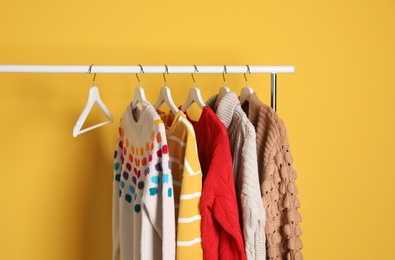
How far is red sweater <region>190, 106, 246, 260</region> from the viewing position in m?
1.34

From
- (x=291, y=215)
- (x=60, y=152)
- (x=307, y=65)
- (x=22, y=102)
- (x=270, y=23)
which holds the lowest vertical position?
(x=291, y=215)

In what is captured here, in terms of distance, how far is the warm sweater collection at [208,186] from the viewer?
1336 millimetres

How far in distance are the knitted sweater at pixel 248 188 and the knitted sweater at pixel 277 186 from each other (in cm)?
5

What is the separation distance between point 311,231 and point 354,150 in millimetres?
359

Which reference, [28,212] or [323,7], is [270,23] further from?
[28,212]

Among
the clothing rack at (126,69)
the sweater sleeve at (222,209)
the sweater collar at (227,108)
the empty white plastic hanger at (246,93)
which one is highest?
the clothing rack at (126,69)

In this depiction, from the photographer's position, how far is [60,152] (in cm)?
179

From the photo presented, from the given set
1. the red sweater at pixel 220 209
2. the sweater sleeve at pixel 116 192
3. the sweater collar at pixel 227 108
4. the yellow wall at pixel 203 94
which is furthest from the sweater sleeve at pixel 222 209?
the yellow wall at pixel 203 94

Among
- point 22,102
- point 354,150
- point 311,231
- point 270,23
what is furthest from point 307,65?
point 22,102

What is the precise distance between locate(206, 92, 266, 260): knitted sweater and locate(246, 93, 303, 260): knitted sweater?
0.05m

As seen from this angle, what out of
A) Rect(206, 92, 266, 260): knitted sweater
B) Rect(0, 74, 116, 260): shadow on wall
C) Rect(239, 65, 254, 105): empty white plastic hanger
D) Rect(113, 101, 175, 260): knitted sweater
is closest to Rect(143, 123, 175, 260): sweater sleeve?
Rect(113, 101, 175, 260): knitted sweater

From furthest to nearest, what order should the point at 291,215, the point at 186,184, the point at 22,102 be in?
the point at 22,102 < the point at 291,215 < the point at 186,184

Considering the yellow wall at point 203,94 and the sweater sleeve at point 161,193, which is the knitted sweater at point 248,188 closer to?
the sweater sleeve at point 161,193

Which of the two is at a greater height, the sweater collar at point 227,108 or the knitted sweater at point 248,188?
the sweater collar at point 227,108
